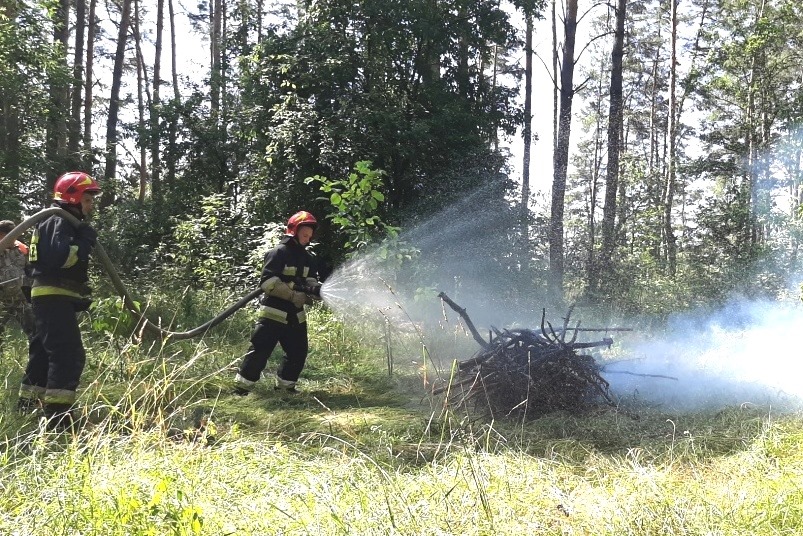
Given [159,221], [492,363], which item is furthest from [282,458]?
[159,221]

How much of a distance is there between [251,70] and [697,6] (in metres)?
23.4

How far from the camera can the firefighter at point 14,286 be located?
6.55 metres

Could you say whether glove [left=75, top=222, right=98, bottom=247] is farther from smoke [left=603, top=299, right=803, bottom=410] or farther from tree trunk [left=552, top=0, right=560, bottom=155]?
tree trunk [left=552, top=0, right=560, bottom=155]

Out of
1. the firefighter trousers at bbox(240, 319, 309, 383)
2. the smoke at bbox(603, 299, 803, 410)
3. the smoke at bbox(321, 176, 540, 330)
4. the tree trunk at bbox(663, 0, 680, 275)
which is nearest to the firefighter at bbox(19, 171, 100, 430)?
the firefighter trousers at bbox(240, 319, 309, 383)

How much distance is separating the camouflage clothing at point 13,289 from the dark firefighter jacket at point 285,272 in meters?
2.58

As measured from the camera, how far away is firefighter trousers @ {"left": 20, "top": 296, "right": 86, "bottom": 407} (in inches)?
184

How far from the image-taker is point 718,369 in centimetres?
707

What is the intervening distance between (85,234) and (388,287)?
248 centimetres

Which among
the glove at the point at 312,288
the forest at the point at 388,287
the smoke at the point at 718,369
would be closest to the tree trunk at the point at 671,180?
the forest at the point at 388,287

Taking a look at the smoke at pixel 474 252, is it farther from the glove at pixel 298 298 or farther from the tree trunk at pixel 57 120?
Answer: the tree trunk at pixel 57 120

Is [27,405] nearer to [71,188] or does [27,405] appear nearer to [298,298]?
[71,188]

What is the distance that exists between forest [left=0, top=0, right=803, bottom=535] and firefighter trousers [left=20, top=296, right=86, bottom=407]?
279mm

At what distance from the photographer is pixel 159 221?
47.6 feet

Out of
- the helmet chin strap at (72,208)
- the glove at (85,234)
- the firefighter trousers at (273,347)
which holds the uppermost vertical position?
the helmet chin strap at (72,208)
